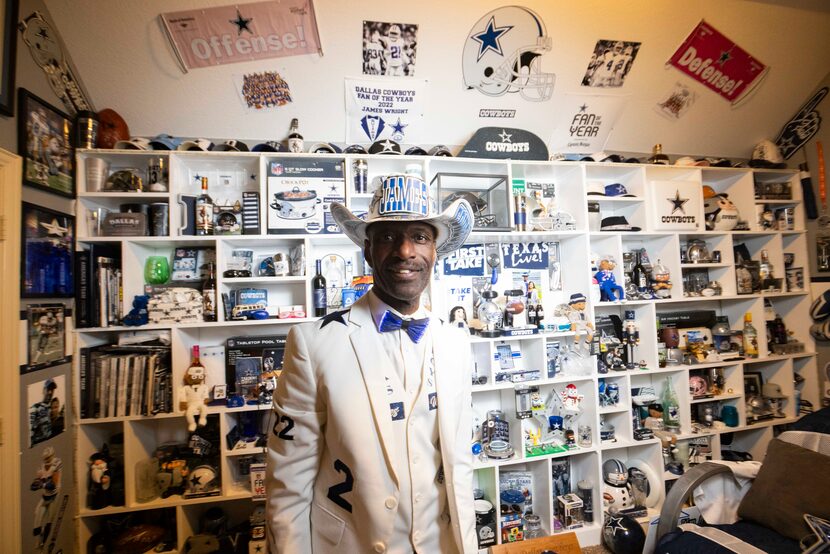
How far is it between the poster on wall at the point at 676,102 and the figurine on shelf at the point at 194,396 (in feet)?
12.8

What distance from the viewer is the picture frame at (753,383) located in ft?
9.73

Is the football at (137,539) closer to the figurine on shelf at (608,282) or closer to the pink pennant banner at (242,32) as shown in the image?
the pink pennant banner at (242,32)

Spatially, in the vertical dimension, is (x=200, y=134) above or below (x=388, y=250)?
above

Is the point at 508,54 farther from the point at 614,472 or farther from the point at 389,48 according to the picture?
the point at 614,472

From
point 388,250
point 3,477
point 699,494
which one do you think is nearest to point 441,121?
point 388,250

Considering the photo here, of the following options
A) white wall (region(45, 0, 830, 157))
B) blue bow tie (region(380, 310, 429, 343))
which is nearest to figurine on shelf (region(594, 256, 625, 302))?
white wall (region(45, 0, 830, 157))

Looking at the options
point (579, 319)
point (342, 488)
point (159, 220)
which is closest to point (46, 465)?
point (159, 220)

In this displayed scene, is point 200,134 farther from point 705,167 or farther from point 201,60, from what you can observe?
point 705,167

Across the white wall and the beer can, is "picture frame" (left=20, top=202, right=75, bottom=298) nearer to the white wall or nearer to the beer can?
the beer can

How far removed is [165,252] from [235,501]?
181cm

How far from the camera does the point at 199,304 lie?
212 centimetres

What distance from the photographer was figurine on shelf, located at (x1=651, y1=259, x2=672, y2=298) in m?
Answer: 2.66

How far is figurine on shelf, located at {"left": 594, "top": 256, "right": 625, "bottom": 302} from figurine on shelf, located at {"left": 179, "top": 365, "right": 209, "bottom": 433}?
2865mm

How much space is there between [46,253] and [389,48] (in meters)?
2.29
